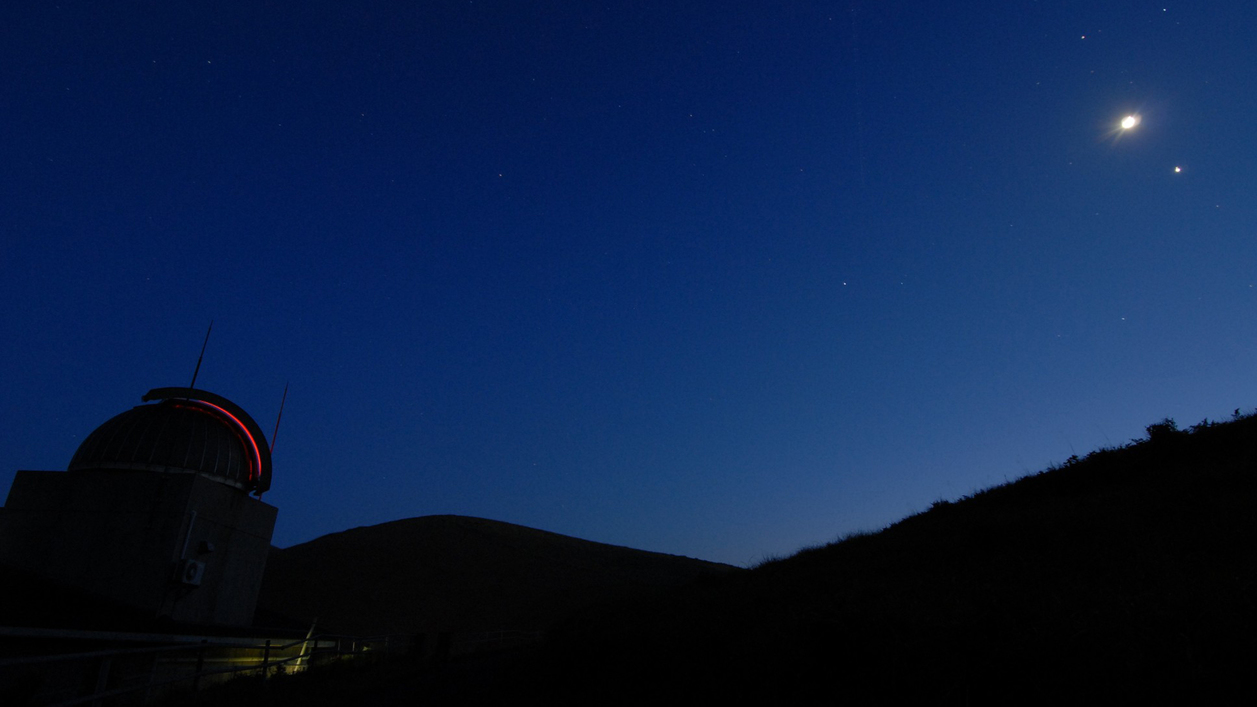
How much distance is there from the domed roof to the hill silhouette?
13.8 meters

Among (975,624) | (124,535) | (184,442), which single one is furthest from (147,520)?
(975,624)

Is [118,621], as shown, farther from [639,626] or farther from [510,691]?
[639,626]

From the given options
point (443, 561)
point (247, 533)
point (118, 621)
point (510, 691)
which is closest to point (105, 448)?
point (247, 533)

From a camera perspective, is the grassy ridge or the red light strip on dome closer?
the grassy ridge

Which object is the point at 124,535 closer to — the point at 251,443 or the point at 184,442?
the point at 184,442

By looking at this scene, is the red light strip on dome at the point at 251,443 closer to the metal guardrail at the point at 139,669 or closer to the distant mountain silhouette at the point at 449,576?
the metal guardrail at the point at 139,669

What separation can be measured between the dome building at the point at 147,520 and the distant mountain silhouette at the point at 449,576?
76.7 ft

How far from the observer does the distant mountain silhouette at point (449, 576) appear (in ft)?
170

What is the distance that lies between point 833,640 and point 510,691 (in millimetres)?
5907

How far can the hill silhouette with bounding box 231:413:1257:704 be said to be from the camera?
5941 millimetres

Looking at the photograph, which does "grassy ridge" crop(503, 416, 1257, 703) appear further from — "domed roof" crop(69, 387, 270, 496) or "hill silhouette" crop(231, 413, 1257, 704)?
"domed roof" crop(69, 387, 270, 496)

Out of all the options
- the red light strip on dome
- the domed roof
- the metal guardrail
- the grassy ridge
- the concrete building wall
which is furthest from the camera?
the red light strip on dome

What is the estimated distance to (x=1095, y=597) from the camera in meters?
7.82

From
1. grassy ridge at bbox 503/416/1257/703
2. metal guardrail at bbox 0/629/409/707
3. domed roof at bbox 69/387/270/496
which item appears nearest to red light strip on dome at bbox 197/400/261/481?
domed roof at bbox 69/387/270/496
